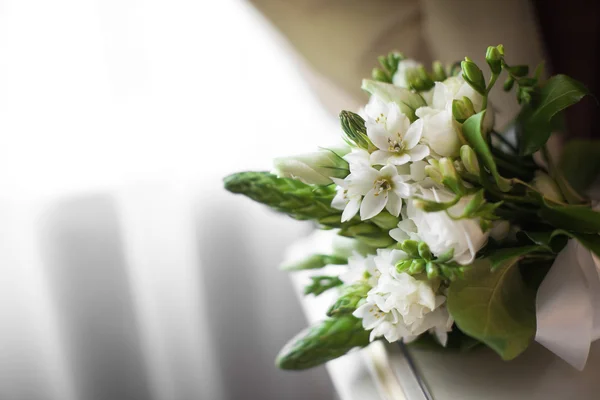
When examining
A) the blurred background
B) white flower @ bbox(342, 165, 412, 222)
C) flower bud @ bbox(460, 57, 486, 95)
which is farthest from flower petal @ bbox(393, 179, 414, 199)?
the blurred background

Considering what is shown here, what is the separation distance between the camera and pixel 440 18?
0.79 m

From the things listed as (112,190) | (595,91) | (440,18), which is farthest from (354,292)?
(595,91)

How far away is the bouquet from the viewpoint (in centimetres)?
49

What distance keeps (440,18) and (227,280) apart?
0.59 meters

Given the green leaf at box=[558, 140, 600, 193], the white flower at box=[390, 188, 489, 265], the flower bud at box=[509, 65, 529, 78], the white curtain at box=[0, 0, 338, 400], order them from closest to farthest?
the white flower at box=[390, 188, 489, 265]
the flower bud at box=[509, 65, 529, 78]
the green leaf at box=[558, 140, 600, 193]
the white curtain at box=[0, 0, 338, 400]

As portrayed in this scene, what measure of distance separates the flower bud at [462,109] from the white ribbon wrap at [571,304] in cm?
15

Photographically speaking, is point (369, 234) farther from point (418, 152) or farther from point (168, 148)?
point (168, 148)

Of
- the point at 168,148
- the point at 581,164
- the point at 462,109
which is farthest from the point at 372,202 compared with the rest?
the point at 168,148

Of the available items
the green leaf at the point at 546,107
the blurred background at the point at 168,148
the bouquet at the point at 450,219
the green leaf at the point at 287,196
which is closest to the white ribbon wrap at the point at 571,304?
the bouquet at the point at 450,219

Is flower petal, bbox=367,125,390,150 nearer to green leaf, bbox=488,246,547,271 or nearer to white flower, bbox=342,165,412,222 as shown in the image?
white flower, bbox=342,165,412,222

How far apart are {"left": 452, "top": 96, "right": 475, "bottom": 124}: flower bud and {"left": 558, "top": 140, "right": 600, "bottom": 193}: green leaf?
30cm

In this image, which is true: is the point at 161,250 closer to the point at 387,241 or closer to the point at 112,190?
the point at 112,190

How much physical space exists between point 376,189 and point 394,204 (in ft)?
0.06

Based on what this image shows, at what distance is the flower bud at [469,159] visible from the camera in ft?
1.63
